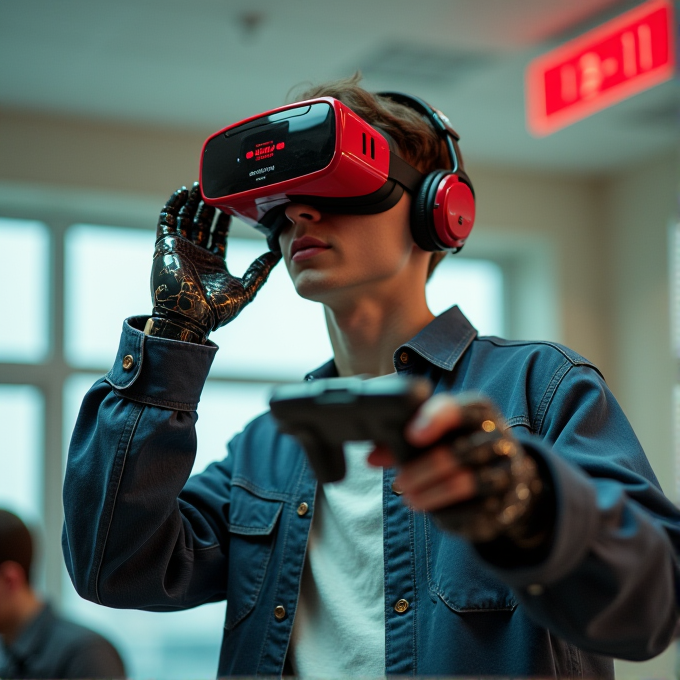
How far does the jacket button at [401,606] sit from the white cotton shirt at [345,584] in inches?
1.4

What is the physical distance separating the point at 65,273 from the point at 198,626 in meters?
2.11

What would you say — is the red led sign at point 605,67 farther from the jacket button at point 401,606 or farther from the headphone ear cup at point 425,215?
the jacket button at point 401,606

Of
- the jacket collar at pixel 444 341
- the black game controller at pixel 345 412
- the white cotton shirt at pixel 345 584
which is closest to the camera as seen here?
the black game controller at pixel 345 412

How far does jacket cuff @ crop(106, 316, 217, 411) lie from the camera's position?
120 centimetres

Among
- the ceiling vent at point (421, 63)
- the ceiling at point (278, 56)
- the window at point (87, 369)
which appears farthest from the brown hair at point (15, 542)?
the ceiling vent at point (421, 63)

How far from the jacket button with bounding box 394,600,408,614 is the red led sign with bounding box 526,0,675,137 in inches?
94.9

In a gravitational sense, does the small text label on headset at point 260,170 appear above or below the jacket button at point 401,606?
above

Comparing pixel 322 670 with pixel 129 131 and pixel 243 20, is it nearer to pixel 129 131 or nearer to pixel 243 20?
pixel 243 20

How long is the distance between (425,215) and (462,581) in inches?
20.7

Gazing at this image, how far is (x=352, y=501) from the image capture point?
1.36 metres

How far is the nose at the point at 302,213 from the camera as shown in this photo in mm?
1325

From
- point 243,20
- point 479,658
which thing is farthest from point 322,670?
point 243,20

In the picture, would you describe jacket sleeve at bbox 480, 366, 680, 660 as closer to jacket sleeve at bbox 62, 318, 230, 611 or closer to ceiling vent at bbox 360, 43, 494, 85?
jacket sleeve at bbox 62, 318, 230, 611

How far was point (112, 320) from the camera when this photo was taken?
5.41 metres
